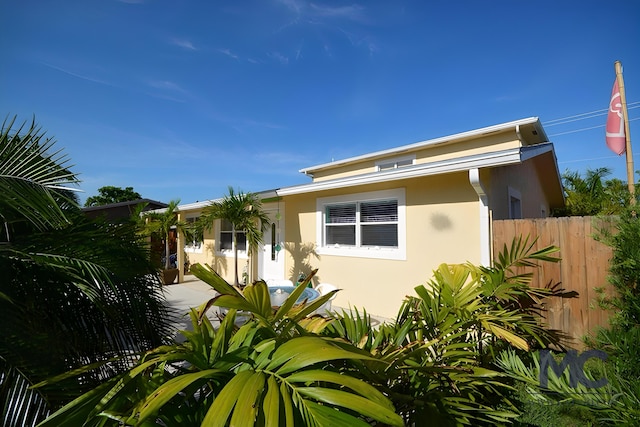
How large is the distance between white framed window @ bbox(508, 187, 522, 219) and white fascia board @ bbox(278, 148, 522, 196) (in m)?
2.18

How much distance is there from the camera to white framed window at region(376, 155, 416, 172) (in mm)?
11455

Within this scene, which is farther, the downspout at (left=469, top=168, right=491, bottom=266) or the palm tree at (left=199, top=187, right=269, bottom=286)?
the palm tree at (left=199, top=187, right=269, bottom=286)

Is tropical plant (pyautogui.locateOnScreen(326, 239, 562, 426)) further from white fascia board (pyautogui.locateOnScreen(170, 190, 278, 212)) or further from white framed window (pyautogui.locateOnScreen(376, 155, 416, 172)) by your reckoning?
white framed window (pyautogui.locateOnScreen(376, 155, 416, 172))

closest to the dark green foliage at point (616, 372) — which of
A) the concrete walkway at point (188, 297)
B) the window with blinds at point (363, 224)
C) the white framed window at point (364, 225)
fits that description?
the white framed window at point (364, 225)

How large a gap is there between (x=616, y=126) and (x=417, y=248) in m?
8.52

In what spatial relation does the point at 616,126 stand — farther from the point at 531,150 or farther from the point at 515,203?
the point at 531,150

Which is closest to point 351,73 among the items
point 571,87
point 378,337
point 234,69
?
point 234,69

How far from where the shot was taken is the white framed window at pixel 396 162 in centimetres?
1145

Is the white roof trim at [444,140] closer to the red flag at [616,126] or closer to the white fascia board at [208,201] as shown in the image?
the red flag at [616,126]

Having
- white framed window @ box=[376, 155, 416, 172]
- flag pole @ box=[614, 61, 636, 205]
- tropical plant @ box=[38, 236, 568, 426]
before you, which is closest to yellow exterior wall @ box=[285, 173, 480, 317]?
tropical plant @ box=[38, 236, 568, 426]

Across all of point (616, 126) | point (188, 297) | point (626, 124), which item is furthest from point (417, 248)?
point (626, 124)

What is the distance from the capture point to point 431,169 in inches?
222

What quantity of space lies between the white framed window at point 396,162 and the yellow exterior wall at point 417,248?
5063 mm

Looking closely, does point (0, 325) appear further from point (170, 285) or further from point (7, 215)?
point (170, 285)
